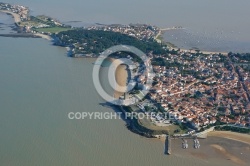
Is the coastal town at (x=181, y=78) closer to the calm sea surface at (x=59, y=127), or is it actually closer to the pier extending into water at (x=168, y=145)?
the pier extending into water at (x=168, y=145)

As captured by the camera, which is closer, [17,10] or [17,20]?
[17,20]

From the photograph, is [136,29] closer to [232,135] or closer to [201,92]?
[201,92]

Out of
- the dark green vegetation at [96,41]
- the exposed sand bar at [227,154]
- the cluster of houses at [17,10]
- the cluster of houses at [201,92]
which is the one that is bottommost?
the exposed sand bar at [227,154]

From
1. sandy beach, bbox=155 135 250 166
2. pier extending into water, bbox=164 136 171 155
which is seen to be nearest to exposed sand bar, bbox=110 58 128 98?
pier extending into water, bbox=164 136 171 155

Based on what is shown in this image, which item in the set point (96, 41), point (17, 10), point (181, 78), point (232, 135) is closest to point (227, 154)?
point (232, 135)

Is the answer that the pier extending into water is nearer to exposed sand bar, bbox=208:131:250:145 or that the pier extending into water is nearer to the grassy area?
exposed sand bar, bbox=208:131:250:145

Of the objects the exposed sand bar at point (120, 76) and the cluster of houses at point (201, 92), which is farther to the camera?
the exposed sand bar at point (120, 76)

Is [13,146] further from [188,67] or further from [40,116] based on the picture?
[188,67]

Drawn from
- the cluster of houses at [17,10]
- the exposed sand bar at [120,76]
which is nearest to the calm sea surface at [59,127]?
the exposed sand bar at [120,76]
